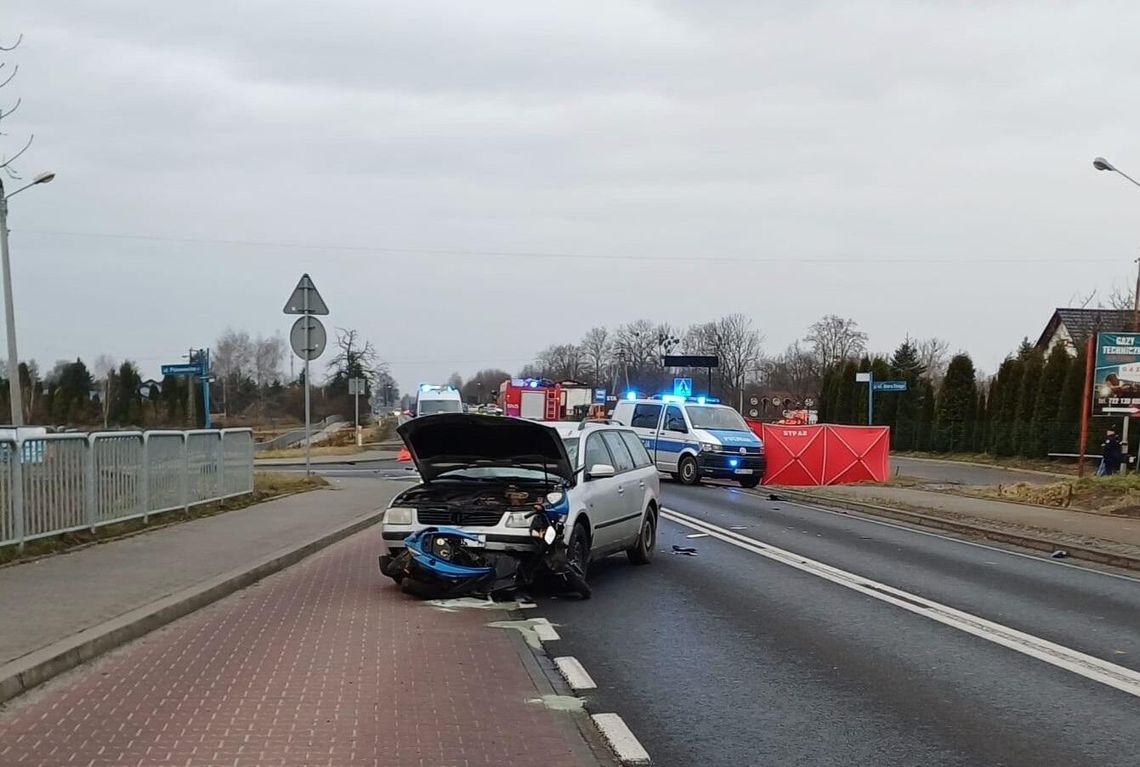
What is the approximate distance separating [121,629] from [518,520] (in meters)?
3.37

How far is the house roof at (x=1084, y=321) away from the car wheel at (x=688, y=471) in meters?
31.3

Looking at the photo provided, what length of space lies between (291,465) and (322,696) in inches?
1153

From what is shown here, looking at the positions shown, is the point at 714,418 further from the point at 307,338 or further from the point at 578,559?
Result: the point at 578,559

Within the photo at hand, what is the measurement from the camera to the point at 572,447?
1064 cm

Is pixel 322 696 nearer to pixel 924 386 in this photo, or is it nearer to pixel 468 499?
pixel 468 499

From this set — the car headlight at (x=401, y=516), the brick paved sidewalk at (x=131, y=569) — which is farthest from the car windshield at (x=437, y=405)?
the car headlight at (x=401, y=516)

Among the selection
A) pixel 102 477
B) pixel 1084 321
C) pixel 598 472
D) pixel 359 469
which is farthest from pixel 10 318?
pixel 1084 321

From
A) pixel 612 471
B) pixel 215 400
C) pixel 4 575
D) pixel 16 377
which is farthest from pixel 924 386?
pixel 215 400

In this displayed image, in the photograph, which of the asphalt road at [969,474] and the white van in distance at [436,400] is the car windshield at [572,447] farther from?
the white van in distance at [436,400]

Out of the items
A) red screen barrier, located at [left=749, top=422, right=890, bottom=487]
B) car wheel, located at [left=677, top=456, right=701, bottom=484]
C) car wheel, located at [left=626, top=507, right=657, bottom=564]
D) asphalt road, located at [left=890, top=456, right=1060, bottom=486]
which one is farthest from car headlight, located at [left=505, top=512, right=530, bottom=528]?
asphalt road, located at [left=890, top=456, right=1060, bottom=486]

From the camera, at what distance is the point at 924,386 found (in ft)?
181

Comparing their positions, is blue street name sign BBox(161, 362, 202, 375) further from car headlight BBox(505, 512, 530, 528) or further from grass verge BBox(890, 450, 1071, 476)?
grass verge BBox(890, 450, 1071, 476)

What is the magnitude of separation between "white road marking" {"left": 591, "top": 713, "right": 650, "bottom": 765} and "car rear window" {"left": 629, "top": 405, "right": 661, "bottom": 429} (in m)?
20.7

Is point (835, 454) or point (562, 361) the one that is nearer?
point (835, 454)
